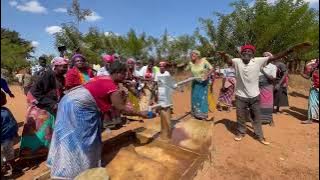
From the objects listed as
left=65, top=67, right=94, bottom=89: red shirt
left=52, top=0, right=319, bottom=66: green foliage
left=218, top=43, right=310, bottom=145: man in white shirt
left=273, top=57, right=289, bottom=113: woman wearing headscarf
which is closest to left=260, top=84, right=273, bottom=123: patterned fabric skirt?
left=273, top=57, right=289, bottom=113: woman wearing headscarf

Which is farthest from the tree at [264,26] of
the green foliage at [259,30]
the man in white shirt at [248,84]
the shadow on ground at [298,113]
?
the man in white shirt at [248,84]

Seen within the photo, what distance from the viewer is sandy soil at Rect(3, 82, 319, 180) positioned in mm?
4555

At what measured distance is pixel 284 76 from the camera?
812 centimetres

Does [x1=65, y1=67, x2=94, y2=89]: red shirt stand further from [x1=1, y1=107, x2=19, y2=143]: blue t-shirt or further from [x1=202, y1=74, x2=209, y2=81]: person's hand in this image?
[x1=202, y1=74, x2=209, y2=81]: person's hand

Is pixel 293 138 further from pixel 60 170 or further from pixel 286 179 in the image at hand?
pixel 60 170

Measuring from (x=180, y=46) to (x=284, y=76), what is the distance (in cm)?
1577

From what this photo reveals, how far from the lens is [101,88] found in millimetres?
3762

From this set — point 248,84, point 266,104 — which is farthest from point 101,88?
point 266,104

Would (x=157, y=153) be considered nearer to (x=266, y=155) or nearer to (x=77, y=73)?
(x=77, y=73)

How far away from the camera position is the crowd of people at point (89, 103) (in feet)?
12.3

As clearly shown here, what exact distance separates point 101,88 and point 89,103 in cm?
19

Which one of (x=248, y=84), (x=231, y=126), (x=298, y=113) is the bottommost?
(x=298, y=113)

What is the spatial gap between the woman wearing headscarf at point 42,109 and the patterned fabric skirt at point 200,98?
290 centimetres

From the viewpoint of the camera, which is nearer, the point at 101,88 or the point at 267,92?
the point at 101,88
